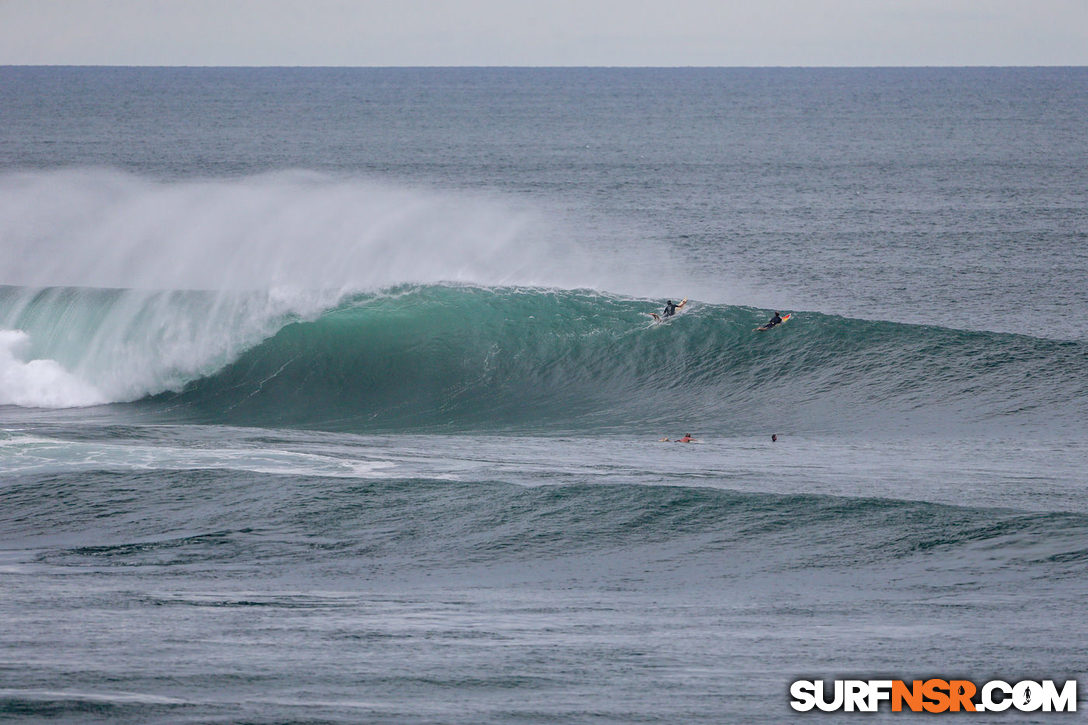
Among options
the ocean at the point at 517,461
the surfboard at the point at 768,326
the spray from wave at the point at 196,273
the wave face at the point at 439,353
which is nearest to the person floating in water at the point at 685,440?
the ocean at the point at 517,461

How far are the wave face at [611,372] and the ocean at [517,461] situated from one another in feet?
0.36

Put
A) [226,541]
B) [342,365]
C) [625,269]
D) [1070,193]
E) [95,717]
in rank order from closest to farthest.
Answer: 1. [95,717]
2. [226,541]
3. [342,365]
4. [625,269]
5. [1070,193]

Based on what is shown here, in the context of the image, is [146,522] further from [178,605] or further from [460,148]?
[460,148]

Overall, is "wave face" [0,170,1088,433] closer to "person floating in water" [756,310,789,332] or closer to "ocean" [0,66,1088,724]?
"ocean" [0,66,1088,724]

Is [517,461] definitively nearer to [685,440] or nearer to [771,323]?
[685,440]

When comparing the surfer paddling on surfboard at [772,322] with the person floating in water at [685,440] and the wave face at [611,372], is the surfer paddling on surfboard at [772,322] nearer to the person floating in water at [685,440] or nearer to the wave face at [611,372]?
the wave face at [611,372]

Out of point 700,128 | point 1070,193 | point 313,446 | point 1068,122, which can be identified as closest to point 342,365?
point 313,446

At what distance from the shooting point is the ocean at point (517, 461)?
12141 mm

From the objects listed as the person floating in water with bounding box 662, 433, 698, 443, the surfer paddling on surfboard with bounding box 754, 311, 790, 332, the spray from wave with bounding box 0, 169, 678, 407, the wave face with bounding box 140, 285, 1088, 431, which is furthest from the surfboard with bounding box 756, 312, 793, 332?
the person floating in water with bounding box 662, 433, 698, 443

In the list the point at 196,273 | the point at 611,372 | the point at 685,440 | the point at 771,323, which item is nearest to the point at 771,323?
the point at 771,323

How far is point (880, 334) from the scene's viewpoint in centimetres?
2975

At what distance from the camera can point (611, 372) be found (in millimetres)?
29031

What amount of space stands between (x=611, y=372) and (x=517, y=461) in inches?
314

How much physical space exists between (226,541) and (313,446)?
5.77m
